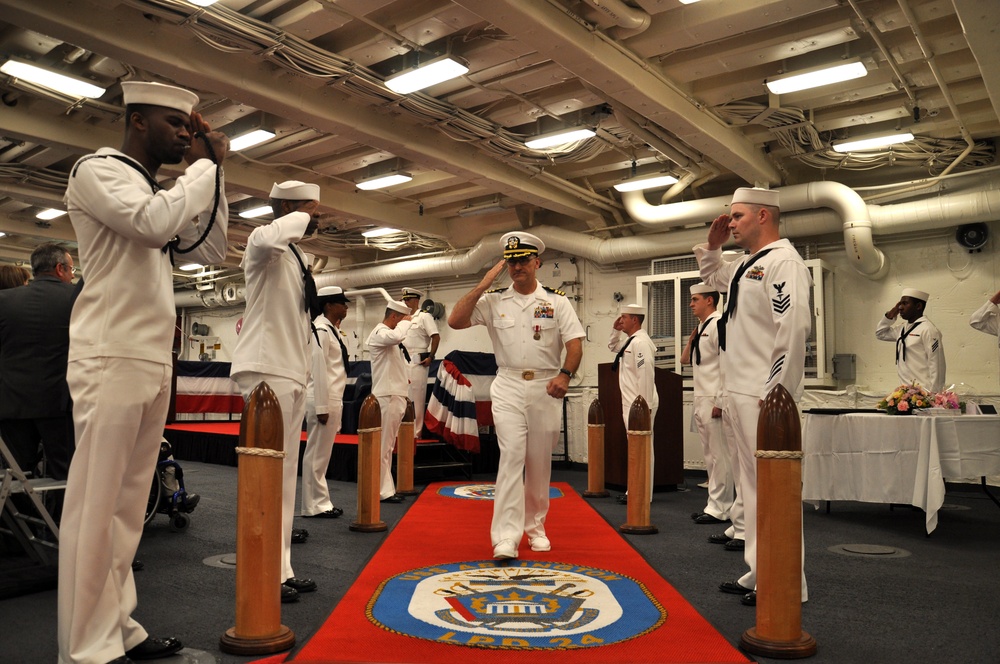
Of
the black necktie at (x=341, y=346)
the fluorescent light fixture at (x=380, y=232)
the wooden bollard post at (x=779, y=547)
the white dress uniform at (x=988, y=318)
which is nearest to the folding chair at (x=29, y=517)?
the black necktie at (x=341, y=346)

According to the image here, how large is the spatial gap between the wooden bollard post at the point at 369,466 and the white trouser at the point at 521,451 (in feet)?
4.46

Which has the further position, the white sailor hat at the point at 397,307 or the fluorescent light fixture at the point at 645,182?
the fluorescent light fixture at the point at 645,182

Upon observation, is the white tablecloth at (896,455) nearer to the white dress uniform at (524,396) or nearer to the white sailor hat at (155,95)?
the white dress uniform at (524,396)

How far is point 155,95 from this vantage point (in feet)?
8.47

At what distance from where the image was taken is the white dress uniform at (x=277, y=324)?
3.50 metres

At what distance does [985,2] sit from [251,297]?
5407 mm

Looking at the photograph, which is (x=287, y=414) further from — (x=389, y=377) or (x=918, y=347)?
(x=918, y=347)

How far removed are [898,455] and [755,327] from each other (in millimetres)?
3343

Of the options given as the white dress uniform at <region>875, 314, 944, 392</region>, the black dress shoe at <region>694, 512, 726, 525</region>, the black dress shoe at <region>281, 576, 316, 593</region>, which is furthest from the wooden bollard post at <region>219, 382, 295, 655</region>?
the white dress uniform at <region>875, 314, 944, 392</region>

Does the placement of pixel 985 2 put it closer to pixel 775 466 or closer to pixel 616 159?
pixel 775 466

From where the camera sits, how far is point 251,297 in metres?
3.64

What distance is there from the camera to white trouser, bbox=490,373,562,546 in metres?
4.48

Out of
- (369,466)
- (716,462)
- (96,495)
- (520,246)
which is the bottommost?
(716,462)

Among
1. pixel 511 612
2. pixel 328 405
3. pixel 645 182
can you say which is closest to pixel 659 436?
pixel 645 182
